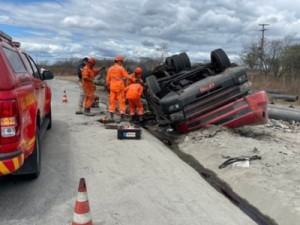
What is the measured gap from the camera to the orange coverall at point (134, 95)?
1191cm

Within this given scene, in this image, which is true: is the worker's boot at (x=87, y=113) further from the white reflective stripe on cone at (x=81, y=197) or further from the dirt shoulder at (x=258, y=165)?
the white reflective stripe on cone at (x=81, y=197)

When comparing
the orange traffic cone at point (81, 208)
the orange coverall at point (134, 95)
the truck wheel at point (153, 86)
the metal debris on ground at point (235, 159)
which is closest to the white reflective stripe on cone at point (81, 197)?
the orange traffic cone at point (81, 208)

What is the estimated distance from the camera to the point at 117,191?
5.73m

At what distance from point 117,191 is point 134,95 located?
6.35 m

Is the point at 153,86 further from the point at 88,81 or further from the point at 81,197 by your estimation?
the point at 81,197

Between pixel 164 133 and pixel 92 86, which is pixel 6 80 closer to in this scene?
pixel 164 133

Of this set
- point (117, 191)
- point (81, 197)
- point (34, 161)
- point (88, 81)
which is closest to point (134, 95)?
point (88, 81)

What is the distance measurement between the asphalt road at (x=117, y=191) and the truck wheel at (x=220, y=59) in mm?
3168

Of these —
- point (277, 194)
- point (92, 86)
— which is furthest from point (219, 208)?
point (92, 86)

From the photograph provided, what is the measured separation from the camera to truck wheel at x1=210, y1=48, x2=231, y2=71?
10641 millimetres

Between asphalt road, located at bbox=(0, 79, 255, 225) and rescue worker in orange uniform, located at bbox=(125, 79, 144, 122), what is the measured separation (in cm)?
343

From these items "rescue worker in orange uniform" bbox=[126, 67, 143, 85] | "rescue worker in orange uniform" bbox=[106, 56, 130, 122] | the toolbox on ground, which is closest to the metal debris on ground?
the toolbox on ground

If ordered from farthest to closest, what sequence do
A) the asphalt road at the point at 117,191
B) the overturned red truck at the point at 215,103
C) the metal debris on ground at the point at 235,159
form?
the overturned red truck at the point at 215,103 < the metal debris on ground at the point at 235,159 < the asphalt road at the point at 117,191

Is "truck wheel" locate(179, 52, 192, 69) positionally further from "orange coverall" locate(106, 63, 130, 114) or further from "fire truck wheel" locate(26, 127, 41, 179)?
"fire truck wheel" locate(26, 127, 41, 179)
